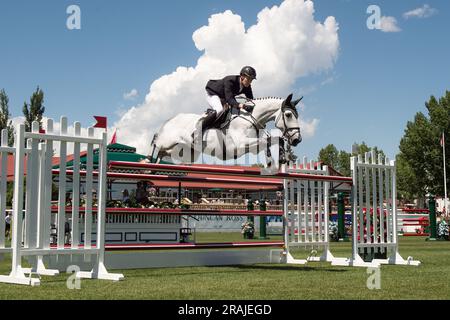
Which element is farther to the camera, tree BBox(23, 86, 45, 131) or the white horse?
tree BBox(23, 86, 45, 131)

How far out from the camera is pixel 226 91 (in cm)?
721

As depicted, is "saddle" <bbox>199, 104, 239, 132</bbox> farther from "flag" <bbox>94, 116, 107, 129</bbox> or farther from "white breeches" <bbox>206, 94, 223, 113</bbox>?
"flag" <bbox>94, 116, 107, 129</bbox>

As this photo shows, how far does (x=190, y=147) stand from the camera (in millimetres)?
7707

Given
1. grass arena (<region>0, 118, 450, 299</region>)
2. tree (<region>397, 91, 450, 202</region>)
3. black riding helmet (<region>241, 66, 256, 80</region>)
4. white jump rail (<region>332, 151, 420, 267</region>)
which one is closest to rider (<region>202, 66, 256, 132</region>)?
black riding helmet (<region>241, 66, 256, 80</region>)

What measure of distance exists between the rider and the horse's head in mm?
463

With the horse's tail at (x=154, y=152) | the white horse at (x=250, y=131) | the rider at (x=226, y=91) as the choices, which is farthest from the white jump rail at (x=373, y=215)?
the horse's tail at (x=154, y=152)

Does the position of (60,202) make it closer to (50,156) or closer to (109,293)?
(50,156)

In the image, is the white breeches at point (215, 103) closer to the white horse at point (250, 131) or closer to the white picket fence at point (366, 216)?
the white horse at point (250, 131)

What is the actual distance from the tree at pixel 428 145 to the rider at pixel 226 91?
4053 centimetres

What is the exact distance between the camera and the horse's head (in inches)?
279

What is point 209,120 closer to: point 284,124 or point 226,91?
point 226,91

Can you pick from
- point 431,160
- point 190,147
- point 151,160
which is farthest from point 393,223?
point 431,160

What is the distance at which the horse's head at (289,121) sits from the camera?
23.2 feet
